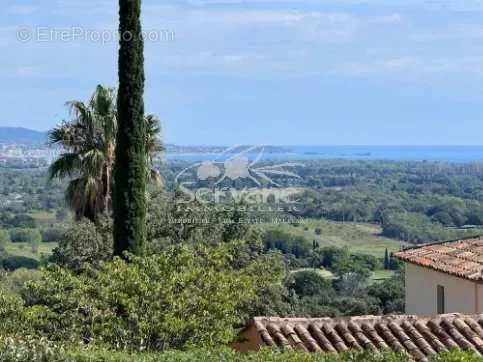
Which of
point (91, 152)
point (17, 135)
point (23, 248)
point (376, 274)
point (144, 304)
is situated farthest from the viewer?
point (17, 135)

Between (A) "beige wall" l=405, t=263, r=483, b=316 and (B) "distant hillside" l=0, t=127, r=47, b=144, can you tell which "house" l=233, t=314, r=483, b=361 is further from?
(B) "distant hillside" l=0, t=127, r=47, b=144

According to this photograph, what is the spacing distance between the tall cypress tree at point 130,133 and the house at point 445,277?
20.5 feet

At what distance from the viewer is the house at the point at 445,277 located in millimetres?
17706

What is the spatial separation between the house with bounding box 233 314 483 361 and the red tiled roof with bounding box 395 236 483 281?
4993mm

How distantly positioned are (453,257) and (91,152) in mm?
9498

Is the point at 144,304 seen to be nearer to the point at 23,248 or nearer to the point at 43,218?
the point at 23,248

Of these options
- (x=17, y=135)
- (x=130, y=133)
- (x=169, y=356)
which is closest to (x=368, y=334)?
(x=169, y=356)

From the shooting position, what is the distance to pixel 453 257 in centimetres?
1925

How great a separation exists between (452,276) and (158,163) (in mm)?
9807

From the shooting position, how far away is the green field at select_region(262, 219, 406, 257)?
68.4m

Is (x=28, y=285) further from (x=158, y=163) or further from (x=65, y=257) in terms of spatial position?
(x=158, y=163)

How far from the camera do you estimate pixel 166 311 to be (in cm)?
1197

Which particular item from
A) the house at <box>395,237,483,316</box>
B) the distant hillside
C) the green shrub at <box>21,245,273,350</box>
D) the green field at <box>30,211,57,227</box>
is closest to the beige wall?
the house at <box>395,237,483,316</box>

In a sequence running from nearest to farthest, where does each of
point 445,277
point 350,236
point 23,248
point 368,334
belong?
1. point 368,334
2. point 445,277
3. point 23,248
4. point 350,236
